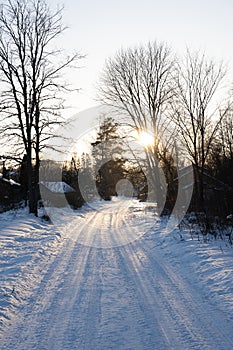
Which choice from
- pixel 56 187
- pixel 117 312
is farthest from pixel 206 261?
pixel 56 187

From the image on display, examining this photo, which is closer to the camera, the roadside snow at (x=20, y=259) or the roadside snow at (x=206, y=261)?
the roadside snow at (x=206, y=261)

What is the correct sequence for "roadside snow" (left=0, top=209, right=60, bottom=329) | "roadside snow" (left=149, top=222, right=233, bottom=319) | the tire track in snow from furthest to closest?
"roadside snow" (left=0, top=209, right=60, bottom=329)
"roadside snow" (left=149, top=222, right=233, bottom=319)
the tire track in snow

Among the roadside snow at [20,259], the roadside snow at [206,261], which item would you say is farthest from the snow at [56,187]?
the roadside snow at [206,261]

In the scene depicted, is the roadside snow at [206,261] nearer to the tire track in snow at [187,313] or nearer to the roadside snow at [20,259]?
the tire track in snow at [187,313]

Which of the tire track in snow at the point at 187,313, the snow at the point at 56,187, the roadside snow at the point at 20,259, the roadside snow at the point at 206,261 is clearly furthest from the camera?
the snow at the point at 56,187

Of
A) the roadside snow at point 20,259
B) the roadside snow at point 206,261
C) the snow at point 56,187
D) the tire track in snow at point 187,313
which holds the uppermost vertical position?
the snow at point 56,187

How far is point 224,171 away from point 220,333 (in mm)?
15852

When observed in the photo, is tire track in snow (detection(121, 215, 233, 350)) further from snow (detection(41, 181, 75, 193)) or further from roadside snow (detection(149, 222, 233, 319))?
snow (detection(41, 181, 75, 193))

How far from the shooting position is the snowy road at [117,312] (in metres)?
3.64

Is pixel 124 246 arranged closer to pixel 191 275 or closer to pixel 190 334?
pixel 191 275

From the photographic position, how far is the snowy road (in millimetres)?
3642

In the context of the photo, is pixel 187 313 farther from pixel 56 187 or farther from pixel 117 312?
pixel 56 187

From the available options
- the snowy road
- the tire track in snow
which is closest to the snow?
the snowy road

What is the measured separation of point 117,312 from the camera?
451 cm
